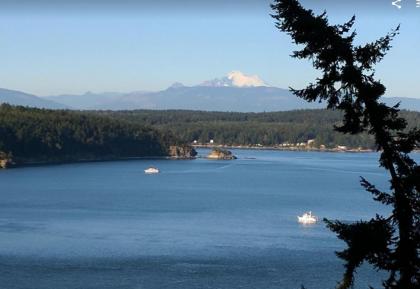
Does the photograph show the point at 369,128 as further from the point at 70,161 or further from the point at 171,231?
the point at 70,161

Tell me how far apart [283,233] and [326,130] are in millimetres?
71617

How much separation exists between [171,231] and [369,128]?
18.0m

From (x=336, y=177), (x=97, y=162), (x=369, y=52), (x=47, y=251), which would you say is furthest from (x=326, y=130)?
(x=369, y=52)

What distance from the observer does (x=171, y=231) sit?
2125cm

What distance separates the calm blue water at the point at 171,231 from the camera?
14.5 metres

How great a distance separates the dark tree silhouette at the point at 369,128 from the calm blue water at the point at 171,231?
10444 mm

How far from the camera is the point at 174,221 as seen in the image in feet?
77.6

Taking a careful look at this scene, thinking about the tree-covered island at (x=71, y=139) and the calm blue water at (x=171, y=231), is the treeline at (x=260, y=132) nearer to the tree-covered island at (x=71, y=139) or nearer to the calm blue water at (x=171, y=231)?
the tree-covered island at (x=71, y=139)

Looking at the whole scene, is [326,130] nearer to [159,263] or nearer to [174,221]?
[174,221]

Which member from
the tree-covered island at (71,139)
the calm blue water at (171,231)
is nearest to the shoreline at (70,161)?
the tree-covered island at (71,139)

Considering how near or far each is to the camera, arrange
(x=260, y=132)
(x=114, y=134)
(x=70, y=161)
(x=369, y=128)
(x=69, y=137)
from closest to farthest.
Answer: (x=369, y=128) → (x=70, y=161) → (x=69, y=137) → (x=114, y=134) → (x=260, y=132)

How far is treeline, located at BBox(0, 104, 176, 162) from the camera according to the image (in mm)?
52500

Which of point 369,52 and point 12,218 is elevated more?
point 369,52

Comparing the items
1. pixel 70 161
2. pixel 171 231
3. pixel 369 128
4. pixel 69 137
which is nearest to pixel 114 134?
pixel 69 137
